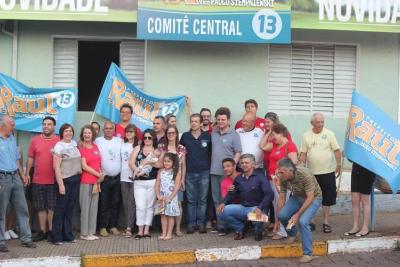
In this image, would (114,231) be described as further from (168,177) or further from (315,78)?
(315,78)

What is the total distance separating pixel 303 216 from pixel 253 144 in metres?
1.63

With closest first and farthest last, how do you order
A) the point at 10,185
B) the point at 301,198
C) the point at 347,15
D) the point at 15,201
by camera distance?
the point at 301,198
the point at 10,185
the point at 15,201
the point at 347,15

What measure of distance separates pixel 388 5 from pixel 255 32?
2478mm

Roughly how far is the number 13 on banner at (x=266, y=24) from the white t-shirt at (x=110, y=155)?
3080mm

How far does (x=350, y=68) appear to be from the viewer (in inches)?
390

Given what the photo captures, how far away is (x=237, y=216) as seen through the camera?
25.1 feet

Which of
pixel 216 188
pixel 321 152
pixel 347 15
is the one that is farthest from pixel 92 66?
pixel 347 15

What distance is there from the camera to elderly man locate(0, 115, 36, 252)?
726 cm

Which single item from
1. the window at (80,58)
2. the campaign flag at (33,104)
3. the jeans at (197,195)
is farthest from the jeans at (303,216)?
the campaign flag at (33,104)

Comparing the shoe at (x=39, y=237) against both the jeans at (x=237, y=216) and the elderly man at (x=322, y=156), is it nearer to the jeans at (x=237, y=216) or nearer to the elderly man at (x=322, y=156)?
the jeans at (x=237, y=216)

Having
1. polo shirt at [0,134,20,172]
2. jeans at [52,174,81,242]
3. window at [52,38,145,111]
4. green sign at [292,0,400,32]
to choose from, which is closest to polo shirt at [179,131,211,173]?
jeans at [52,174,81,242]

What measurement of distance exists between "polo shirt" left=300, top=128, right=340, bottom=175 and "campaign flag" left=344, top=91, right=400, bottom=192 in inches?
9.8

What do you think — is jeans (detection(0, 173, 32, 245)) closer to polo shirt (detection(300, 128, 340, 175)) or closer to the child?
the child

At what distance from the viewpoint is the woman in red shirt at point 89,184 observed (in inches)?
310
